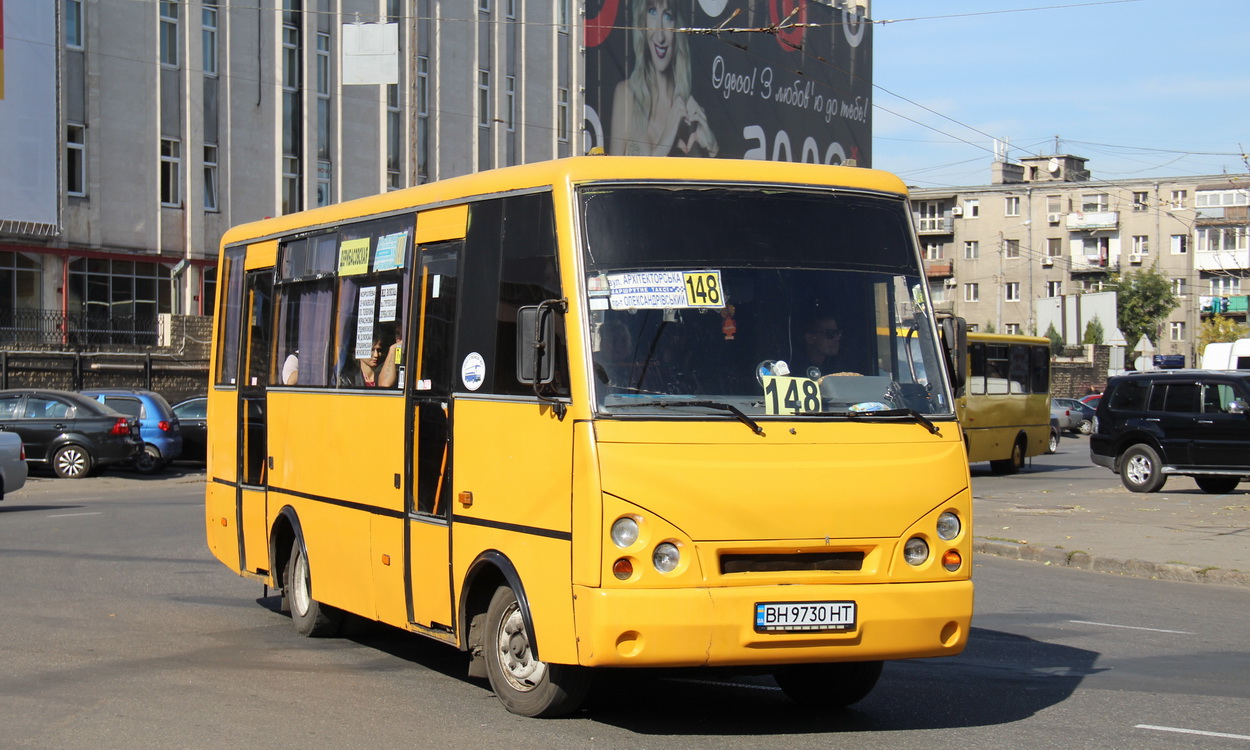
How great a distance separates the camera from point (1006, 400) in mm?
30516

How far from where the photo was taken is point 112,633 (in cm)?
996

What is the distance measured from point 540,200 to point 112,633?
4.68 meters

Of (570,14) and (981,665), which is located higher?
(570,14)

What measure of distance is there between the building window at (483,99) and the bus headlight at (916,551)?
46.7 metres

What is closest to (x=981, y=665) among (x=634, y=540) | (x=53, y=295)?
(x=634, y=540)

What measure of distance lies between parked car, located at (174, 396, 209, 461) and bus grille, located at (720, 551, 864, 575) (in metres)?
24.8

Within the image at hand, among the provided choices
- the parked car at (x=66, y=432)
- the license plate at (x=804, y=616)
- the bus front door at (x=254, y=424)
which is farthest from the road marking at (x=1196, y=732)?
the parked car at (x=66, y=432)

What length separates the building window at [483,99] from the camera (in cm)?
5238

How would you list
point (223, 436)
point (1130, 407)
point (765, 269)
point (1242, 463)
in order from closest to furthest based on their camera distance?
point (765, 269), point (223, 436), point (1242, 463), point (1130, 407)

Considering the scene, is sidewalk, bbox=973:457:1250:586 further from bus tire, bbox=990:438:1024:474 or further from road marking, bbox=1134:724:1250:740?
road marking, bbox=1134:724:1250:740

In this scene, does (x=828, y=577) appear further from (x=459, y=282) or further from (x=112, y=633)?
(x=112, y=633)

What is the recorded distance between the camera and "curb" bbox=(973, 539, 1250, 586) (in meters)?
14.1

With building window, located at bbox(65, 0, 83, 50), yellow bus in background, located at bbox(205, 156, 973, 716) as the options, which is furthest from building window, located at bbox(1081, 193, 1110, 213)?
yellow bus in background, located at bbox(205, 156, 973, 716)

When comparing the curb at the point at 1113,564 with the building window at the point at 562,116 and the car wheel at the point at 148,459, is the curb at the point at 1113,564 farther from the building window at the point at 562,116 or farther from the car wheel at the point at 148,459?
the building window at the point at 562,116
